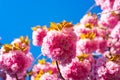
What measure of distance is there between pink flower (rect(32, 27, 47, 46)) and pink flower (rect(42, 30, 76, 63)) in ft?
4.47

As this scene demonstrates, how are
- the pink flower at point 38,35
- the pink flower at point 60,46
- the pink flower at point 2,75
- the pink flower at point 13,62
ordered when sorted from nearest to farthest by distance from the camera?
the pink flower at point 60,46, the pink flower at point 13,62, the pink flower at point 2,75, the pink flower at point 38,35

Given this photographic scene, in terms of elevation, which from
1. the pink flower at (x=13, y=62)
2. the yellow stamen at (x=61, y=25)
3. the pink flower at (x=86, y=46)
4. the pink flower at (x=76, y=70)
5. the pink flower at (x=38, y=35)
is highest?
the pink flower at (x=38, y=35)

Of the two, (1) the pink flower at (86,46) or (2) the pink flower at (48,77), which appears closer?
(2) the pink flower at (48,77)

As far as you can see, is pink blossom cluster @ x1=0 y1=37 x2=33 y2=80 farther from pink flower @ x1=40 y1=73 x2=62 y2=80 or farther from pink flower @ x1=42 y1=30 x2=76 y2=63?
pink flower @ x1=42 y1=30 x2=76 y2=63

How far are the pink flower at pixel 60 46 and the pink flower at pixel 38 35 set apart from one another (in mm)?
1362

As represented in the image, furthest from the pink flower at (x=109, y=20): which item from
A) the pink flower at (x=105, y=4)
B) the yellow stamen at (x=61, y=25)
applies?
the yellow stamen at (x=61, y=25)

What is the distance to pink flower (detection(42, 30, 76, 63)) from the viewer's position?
14.4 feet

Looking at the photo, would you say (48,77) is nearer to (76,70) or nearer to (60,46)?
(76,70)

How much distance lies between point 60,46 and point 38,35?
1519 mm

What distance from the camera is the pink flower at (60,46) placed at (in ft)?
14.4

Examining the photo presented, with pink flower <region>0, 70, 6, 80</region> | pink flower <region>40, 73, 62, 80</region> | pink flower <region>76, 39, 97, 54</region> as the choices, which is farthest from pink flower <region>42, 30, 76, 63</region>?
pink flower <region>0, 70, 6, 80</region>

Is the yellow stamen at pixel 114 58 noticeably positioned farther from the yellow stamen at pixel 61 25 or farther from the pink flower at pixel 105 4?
the pink flower at pixel 105 4

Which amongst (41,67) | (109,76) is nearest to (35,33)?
(41,67)

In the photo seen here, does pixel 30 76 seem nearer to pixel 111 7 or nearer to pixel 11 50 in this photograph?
pixel 11 50
